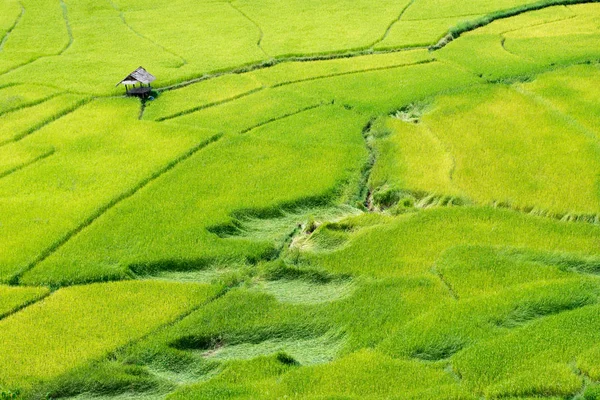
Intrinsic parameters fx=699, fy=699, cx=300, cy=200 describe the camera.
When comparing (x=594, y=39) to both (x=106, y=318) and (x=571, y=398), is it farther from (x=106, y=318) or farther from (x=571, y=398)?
(x=106, y=318)

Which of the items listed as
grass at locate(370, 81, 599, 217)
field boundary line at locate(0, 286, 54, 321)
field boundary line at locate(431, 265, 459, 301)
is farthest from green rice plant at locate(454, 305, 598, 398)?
field boundary line at locate(0, 286, 54, 321)

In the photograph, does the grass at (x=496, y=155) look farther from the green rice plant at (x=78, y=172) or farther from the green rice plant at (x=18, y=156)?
the green rice plant at (x=18, y=156)

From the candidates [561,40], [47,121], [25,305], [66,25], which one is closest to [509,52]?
[561,40]

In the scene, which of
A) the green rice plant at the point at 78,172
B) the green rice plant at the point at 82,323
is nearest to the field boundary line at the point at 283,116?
the green rice plant at the point at 78,172

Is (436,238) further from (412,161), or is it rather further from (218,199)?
(218,199)

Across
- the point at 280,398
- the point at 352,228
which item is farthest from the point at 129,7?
the point at 280,398

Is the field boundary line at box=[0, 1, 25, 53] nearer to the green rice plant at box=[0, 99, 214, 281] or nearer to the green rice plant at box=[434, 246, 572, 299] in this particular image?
the green rice plant at box=[0, 99, 214, 281]
